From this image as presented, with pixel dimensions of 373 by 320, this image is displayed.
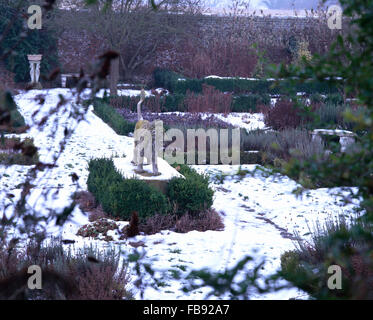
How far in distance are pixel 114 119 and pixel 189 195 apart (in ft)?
22.4

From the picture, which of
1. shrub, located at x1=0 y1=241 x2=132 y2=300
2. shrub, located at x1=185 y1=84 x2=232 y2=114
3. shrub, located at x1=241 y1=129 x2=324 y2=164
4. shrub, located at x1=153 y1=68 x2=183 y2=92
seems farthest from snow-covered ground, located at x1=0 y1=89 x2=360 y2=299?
shrub, located at x1=153 y1=68 x2=183 y2=92

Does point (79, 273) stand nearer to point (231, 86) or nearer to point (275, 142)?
point (275, 142)

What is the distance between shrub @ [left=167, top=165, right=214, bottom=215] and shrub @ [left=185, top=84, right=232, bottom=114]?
8.14m

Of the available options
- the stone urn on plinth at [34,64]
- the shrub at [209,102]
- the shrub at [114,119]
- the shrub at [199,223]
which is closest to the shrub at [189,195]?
the shrub at [199,223]

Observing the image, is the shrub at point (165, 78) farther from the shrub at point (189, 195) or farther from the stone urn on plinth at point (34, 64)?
the shrub at point (189, 195)

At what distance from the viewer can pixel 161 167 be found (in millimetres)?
7020

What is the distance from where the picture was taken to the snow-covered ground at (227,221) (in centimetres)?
444

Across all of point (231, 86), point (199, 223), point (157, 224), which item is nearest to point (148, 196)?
point (157, 224)

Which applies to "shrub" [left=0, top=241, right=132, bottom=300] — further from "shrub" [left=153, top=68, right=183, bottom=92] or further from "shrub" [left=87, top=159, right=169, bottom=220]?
"shrub" [left=153, top=68, right=183, bottom=92]

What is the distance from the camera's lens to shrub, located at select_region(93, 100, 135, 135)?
1183 centimetres

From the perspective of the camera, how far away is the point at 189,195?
6051 mm

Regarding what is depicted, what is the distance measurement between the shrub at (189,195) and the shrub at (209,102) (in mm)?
8140
